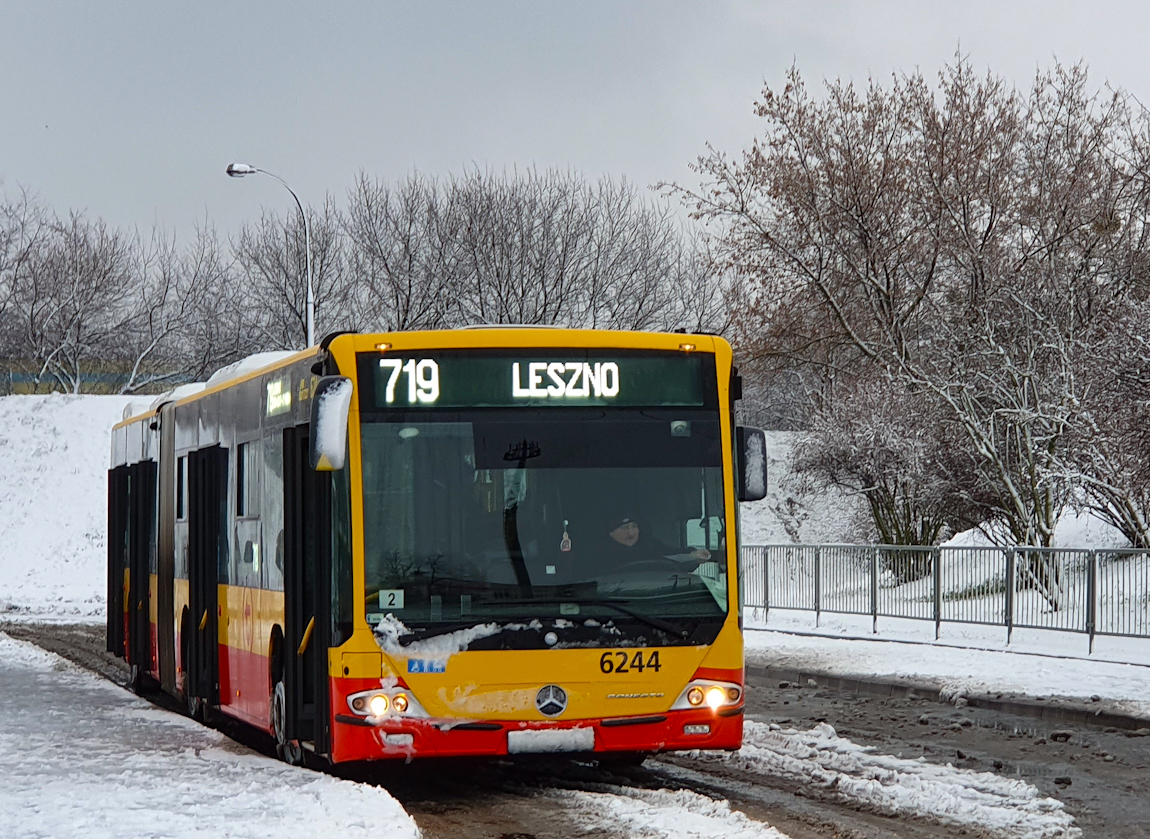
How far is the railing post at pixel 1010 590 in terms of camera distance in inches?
786

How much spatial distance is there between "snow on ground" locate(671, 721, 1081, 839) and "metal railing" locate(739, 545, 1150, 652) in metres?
4.69

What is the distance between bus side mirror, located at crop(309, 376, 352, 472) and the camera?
9.25m

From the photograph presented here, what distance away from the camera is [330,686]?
9.63 meters

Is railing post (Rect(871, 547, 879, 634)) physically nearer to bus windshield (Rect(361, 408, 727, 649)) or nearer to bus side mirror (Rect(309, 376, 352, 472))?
bus windshield (Rect(361, 408, 727, 649))

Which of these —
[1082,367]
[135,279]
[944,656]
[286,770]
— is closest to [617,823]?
[286,770]

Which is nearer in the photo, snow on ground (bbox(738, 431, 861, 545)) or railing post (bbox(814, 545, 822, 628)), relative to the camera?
railing post (bbox(814, 545, 822, 628))

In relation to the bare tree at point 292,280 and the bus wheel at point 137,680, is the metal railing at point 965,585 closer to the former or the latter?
the bus wheel at point 137,680

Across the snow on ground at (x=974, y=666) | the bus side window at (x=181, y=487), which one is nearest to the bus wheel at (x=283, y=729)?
the bus side window at (x=181, y=487)

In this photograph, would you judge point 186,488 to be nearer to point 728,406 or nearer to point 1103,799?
point 728,406

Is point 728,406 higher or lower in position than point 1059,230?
lower

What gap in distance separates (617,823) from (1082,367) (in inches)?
693

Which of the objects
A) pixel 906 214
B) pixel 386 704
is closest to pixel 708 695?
pixel 386 704

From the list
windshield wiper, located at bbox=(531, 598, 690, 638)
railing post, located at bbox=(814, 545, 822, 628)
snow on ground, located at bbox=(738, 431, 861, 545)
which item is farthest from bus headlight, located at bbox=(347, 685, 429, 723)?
snow on ground, located at bbox=(738, 431, 861, 545)

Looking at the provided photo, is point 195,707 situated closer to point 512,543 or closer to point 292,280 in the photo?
point 512,543
